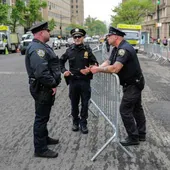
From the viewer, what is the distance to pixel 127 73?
4.49m

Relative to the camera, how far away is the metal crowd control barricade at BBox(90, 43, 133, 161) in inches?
169

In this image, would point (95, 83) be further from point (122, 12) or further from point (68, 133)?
point (122, 12)

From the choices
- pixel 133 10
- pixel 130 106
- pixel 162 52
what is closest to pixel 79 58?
pixel 130 106

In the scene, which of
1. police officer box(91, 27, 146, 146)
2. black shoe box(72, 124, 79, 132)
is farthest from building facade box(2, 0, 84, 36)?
police officer box(91, 27, 146, 146)

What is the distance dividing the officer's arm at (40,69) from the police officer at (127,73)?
811mm

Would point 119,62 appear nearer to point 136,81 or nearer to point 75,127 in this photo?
point 136,81

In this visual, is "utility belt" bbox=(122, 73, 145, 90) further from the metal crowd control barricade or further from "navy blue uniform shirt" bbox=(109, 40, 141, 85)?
the metal crowd control barricade

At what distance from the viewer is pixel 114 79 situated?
430 centimetres

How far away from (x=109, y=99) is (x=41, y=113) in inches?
44.2

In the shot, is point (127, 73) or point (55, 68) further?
point (127, 73)

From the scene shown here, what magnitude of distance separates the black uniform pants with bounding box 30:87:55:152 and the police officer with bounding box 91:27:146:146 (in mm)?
823

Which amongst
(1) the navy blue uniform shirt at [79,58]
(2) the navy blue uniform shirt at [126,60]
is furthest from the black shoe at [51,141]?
(2) the navy blue uniform shirt at [126,60]

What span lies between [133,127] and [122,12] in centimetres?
5305

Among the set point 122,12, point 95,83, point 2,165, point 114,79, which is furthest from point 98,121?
point 122,12
